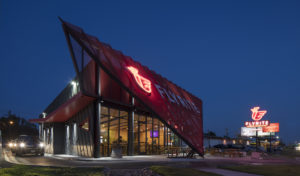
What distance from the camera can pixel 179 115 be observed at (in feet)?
68.6

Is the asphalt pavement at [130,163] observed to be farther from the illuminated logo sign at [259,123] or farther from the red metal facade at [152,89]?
the illuminated logo sign at [259,123]

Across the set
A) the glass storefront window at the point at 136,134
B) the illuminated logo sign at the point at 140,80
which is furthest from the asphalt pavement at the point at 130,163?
the illuminated logo sign at the point at 140,80

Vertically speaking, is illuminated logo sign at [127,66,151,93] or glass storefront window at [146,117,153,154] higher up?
illuminated logo sign at [127,66,151,93]

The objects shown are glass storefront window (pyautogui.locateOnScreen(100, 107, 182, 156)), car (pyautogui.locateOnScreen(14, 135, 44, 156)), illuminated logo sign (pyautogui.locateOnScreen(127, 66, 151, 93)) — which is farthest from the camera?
car (pyautogui.locateOnScreen(14, 135, 44, 156))

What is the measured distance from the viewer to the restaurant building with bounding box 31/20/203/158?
57.8 ft

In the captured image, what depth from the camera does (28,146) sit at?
2405 centimetres

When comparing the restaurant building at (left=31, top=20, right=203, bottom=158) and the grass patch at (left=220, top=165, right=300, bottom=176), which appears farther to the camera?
the restaurant building at (left=31, top=20, right=203, bottom=158)

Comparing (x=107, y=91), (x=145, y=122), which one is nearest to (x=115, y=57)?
(x=107, y=91)

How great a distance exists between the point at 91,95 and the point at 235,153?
16922 mm

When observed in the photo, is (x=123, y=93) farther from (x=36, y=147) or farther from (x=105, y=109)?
(x=36, y=147)

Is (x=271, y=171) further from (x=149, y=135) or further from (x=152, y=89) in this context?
(x=149, y=135)

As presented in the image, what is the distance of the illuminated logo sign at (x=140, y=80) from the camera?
61.8 feet

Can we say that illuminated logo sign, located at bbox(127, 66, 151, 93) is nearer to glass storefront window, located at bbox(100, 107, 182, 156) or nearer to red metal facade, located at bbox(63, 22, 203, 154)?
red metal facade, located at bbox(63, 22, 203, 154)

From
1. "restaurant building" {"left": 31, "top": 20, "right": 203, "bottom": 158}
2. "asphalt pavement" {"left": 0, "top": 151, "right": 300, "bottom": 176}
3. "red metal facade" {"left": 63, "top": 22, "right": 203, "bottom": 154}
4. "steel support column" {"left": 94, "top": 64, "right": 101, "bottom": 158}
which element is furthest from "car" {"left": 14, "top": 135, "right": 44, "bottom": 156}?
"red metal facade" {"left": 63, "top": 22, "right": 203, "bottom": 154}
